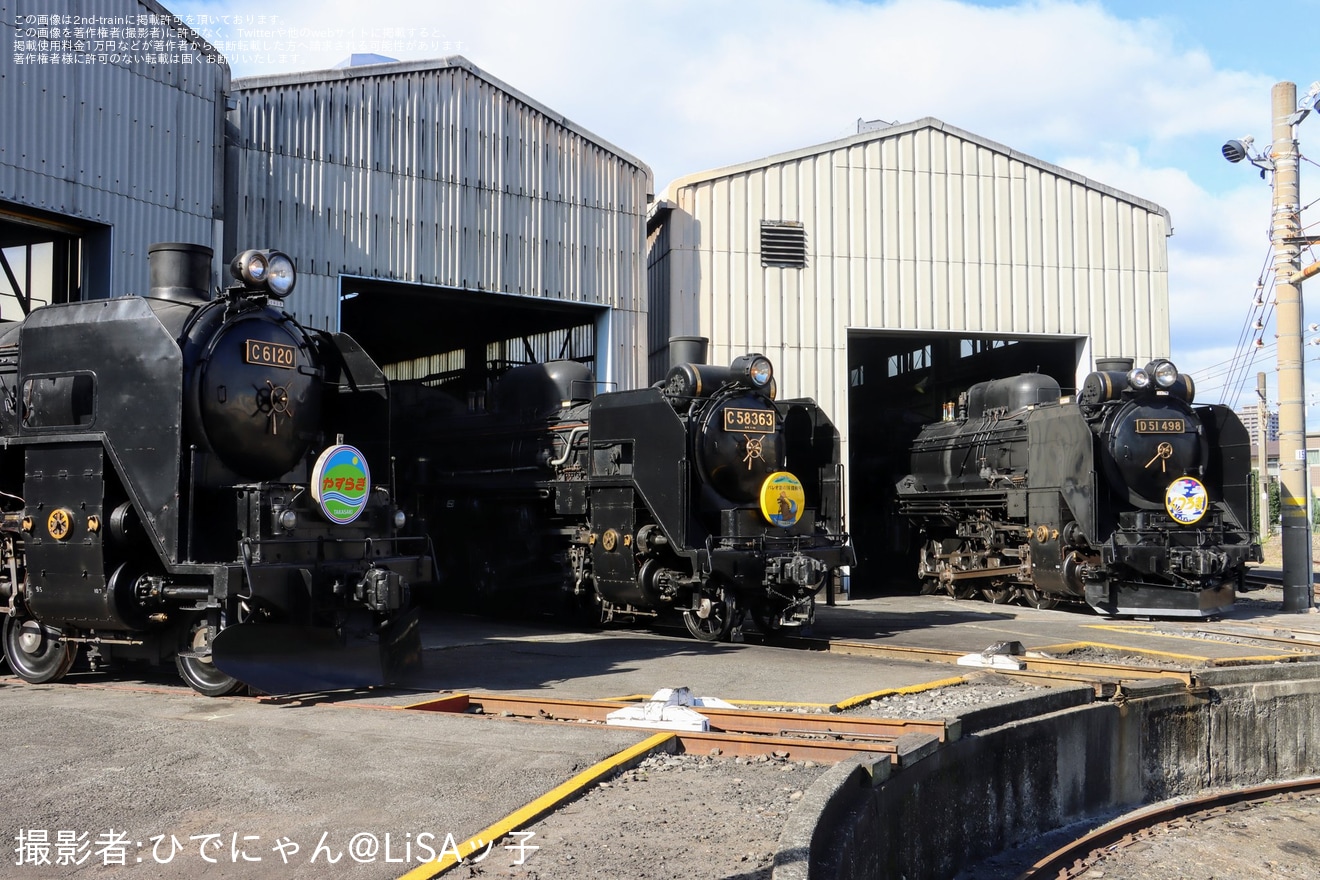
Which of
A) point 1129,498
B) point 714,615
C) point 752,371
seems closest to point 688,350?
point 752,371

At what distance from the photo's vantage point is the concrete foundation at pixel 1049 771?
5.79 meters

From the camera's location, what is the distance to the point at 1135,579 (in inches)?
637

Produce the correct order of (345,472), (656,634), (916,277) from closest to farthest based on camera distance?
(345,472) → (656,634) → (916,277)

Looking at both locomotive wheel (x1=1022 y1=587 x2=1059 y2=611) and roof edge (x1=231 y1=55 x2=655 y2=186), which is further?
locomotive wheel (x1=1022 y1=587 x2=1059 y2=611)

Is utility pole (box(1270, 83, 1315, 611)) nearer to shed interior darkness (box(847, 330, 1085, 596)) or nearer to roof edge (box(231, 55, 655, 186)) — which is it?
shed interior darkness (box(847, 330, 1085, 596))

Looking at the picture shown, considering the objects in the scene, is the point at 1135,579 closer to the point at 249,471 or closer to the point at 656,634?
the point at 656,634

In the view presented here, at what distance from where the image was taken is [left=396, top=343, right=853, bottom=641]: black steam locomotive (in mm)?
12625

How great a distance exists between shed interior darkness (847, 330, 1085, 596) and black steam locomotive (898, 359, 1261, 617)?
4.25 metres

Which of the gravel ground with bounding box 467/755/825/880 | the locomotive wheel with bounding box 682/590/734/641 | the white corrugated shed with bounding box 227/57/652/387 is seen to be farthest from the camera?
the white corrugated shed with bounding box 227/57/652/387

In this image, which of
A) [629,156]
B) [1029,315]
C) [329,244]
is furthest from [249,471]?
[1029,315]

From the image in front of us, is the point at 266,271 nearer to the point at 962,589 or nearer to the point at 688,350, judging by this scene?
the point at 688,350

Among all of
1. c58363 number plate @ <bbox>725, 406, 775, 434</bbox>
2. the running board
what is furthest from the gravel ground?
c58363 number plate @ <bbox>725, 406, 775, 434</bbox>

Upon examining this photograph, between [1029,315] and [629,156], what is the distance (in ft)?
26.2

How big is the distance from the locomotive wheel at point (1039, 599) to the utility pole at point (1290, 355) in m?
3.17
